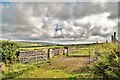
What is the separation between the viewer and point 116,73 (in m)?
5.85

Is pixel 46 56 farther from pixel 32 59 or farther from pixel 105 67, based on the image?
pixel 105 67

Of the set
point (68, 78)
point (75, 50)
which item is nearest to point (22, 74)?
point (68, 78)

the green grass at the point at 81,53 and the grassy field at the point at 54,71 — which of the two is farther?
the green grass at the point at 81,53

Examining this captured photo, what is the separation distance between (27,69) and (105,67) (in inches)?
224

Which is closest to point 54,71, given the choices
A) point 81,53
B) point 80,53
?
point 81,53

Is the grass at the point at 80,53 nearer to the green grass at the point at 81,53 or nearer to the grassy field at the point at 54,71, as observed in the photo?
the green grass at the point at 81,53

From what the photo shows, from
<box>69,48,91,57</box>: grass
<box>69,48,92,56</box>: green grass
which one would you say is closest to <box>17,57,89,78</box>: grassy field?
<box>69,48,91,57</box>: grass

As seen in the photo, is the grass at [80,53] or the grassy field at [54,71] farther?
the grass at [80,53]

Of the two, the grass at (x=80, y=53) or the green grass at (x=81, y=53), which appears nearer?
the grass at (x=80, y=53)

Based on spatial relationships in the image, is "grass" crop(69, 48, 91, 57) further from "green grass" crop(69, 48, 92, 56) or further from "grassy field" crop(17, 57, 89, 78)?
"grassy field" crop(17, 57, 89, 78)

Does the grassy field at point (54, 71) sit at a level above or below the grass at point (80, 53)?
below

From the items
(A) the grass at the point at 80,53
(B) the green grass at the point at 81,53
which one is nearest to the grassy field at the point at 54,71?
(A) the grass at the point at 80,53

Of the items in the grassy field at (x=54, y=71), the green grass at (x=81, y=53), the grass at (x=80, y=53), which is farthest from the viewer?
the green grass at (x=81, y=53)

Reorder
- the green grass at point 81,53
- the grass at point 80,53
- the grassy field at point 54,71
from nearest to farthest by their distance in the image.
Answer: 1. the grassy field at point 54,71
2. the grass at point 80,53
3. the green grass at point 81,53
